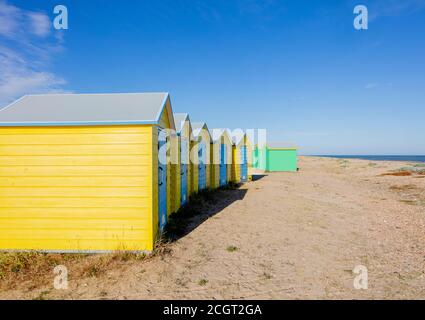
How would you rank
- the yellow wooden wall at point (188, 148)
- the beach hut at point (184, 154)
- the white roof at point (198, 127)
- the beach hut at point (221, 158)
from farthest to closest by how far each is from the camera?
the beach hut at point (221, 158) < the white roof at point (198, 127) < the yellow wooden wall at point (188, 148) < the beach hut at point (184, 154)

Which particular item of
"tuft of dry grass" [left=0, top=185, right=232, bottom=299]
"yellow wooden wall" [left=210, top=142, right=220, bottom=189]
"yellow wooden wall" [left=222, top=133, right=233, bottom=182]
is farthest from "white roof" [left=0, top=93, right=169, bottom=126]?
"yellow wooden wall" [left=222, top=133, right=233, bottom=182]

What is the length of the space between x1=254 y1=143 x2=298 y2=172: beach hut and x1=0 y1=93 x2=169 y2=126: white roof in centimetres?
2395

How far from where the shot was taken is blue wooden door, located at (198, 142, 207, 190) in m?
12.9

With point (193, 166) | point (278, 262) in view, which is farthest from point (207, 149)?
point (278, 262)

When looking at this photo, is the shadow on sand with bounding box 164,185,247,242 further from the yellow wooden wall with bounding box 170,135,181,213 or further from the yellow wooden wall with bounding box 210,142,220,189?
the yellow wooden wall with bounding box 210,142,220,189

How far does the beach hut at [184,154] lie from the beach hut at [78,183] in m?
3.68

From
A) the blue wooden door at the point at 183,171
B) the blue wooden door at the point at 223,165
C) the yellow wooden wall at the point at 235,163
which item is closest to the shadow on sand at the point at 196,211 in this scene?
the blue wooden door at the point at 183,171

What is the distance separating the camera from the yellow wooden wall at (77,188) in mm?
5699

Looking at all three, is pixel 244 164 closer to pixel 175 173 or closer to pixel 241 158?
pixel 241 158

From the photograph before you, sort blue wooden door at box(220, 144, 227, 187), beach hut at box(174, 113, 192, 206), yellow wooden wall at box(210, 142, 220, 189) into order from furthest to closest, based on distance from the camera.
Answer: blue wooden door at box(220, 144, 227, 187) < yellow wooden wall at box(210, 142, 220, 189) < beach hut at box(174, 113, 192, 206)

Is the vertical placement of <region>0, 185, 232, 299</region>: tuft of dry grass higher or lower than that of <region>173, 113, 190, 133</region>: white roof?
lower

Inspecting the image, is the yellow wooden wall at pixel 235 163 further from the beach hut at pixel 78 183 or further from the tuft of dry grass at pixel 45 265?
the tuft of dry grass at pixel 45 265

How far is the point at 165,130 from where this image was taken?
725cm
